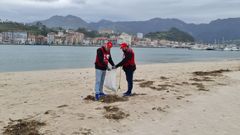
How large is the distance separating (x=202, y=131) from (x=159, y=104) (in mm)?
2369

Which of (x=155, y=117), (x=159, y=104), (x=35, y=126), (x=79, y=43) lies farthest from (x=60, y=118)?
(x=79, y=43)

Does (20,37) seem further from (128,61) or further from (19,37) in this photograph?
(128,61)

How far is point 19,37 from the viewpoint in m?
159

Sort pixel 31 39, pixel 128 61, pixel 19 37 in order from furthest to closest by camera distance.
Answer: pixel 31 39, pixel 19 37, pixel 128 61

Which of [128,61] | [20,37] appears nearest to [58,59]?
[128,61]

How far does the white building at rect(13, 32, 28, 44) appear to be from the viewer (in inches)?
6235

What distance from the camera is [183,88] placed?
11.6 m

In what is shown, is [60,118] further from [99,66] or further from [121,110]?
[99,66]

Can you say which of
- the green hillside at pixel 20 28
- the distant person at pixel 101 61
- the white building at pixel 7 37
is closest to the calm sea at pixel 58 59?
the distant person at pixel 101 61

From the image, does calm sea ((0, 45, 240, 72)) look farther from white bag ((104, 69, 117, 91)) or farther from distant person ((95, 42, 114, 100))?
distant person ((95, 42, 114, 100))

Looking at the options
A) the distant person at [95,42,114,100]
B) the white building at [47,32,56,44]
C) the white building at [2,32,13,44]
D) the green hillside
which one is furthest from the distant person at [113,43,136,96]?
the green hillside

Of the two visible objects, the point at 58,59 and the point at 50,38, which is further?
the point at 50,38

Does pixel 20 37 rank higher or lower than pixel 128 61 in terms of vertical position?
higher

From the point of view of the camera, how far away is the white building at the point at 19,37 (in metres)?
158
